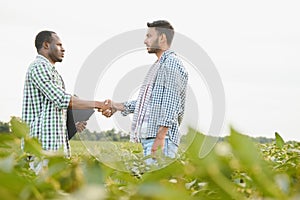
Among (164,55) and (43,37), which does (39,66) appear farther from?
(164,55)

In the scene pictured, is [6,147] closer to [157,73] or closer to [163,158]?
[163,158]

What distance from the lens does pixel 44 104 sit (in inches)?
187

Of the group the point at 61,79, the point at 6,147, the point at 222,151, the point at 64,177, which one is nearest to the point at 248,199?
the point at 222,151

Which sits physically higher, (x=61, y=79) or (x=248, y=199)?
(x=248, y=199)

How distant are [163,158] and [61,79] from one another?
4204 millimetres

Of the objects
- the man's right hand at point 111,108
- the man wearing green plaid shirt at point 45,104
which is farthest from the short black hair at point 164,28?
the man wearing green plaid shirt at point 45,104

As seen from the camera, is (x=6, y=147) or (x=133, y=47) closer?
(x=6, y=147)

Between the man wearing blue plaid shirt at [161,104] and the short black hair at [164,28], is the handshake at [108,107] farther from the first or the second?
the short black hair at [164,28]

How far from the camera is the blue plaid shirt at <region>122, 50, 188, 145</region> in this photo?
507cm

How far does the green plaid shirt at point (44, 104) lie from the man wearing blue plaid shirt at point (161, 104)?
755 mm

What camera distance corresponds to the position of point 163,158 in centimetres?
97

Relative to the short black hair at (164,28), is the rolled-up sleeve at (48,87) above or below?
below

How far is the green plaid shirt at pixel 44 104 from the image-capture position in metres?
4.64

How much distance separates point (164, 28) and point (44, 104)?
1667mm
